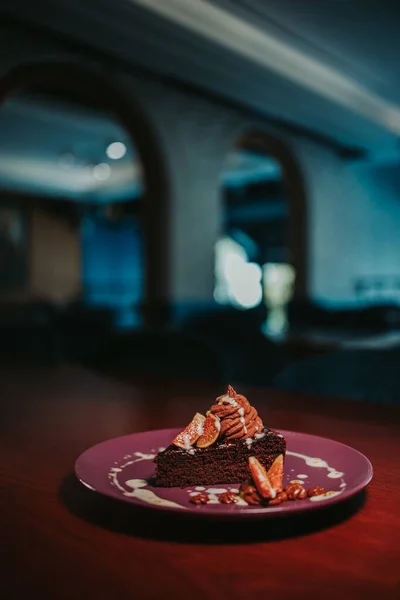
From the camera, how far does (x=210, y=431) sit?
725mm

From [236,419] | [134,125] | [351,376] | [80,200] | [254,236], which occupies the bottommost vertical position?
[351,376]

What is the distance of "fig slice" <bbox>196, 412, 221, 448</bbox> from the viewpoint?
2.35ft

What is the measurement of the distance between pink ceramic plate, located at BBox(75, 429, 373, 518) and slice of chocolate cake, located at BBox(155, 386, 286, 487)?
0.01 m

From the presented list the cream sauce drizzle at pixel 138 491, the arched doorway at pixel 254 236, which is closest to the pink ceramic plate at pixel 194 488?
the cream sauce drizzle at pixel 138 491

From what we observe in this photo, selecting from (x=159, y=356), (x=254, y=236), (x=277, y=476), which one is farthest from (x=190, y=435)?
(x=254, y=236)

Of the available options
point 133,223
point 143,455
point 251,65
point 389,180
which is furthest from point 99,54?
point 133,223

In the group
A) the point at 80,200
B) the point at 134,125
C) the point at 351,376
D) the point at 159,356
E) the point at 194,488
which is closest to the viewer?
the point at 194,488

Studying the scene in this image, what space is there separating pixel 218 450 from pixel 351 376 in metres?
1.11

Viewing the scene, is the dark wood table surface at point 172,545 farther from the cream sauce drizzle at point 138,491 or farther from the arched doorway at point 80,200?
the arched doorway at point 80,200

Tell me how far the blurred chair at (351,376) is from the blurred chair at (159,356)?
0.23 metres

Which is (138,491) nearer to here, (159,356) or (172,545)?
(172,545)

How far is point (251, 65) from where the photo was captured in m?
5.08

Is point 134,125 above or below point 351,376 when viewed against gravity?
above

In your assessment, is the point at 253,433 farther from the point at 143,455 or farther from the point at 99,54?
the point at 99,54
